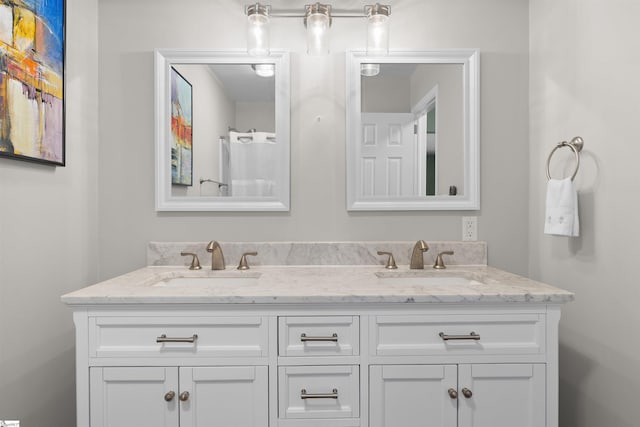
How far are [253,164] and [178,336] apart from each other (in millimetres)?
873

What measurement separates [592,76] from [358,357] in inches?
52.7

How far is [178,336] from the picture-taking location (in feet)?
3.84

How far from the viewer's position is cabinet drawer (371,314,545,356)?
118cm

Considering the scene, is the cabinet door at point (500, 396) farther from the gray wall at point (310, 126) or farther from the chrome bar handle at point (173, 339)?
the chrome bar handle at point (173, 339)

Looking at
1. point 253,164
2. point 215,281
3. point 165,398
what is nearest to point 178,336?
point 165,398

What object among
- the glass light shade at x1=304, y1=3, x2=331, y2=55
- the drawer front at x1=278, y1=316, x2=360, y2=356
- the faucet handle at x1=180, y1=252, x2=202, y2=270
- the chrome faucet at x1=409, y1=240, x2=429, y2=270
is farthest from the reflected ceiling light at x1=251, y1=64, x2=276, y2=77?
the drawer front at x1=278, y1=316, x2=360, y2=356

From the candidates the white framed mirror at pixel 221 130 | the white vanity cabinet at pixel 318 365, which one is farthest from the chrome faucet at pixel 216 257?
the white vanity cabinet at pixel 318 365

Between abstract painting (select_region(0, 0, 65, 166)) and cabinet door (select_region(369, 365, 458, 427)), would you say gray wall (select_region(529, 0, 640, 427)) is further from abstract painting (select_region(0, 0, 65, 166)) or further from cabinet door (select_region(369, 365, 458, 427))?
abstract painting (select_region(0, 0, 65, 166))

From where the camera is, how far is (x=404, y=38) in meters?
1.77

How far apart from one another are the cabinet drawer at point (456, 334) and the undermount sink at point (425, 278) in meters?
0.42

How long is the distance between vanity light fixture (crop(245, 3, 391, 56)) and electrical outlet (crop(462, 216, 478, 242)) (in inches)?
34.9

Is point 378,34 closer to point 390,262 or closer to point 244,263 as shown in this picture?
point 390,262

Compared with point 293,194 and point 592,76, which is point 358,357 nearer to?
point 293,194

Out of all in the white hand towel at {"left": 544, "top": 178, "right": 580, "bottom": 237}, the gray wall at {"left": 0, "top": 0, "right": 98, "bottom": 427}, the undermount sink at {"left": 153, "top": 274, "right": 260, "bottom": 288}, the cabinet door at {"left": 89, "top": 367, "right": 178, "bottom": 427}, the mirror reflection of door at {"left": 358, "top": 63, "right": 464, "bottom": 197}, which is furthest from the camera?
the mirror reflection of door at {"left": 358, "top": 63, "right": 464, "bottom": 197}
